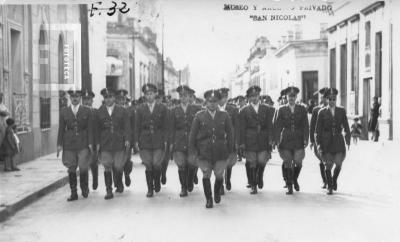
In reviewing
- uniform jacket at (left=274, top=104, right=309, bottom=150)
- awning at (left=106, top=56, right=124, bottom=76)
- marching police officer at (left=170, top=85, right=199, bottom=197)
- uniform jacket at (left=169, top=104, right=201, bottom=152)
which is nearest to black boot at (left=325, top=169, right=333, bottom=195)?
uniform jacket at (left=274, top=104, right=309, bottom=150)

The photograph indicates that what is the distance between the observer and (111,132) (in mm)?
8586

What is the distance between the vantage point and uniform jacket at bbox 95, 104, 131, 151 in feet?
28.1

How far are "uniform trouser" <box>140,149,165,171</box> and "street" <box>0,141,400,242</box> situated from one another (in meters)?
0.43

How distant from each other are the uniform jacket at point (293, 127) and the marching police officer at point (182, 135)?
133 cm

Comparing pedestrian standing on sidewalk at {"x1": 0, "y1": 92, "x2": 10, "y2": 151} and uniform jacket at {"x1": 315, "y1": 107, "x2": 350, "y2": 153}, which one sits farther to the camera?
pedestrian standing on sidewalk at {"x1": 0, "y1": 92, "x2": 10, "y2": 151}

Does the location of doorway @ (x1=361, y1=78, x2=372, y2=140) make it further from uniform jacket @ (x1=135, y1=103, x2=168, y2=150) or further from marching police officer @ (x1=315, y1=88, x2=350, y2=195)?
uniform jacket @ (x1=135, y1=103, x2=168, y2=150)

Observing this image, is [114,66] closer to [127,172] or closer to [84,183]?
[127,172]

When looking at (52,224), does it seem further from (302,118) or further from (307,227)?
(302,118)

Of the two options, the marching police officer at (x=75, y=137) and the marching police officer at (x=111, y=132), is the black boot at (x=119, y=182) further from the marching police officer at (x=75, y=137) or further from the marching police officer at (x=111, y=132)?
the marching police officer at (x=75, y=137)

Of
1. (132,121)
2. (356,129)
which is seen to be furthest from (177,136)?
(356,129)

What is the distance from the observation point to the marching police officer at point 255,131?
8859 millimetres

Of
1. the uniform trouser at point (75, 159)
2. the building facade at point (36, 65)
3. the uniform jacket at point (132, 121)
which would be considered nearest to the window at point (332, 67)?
the building facade at point (36, 65)

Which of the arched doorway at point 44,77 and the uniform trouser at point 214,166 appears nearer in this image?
the uniform trouser at point 214,166

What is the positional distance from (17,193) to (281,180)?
4.30 meters
